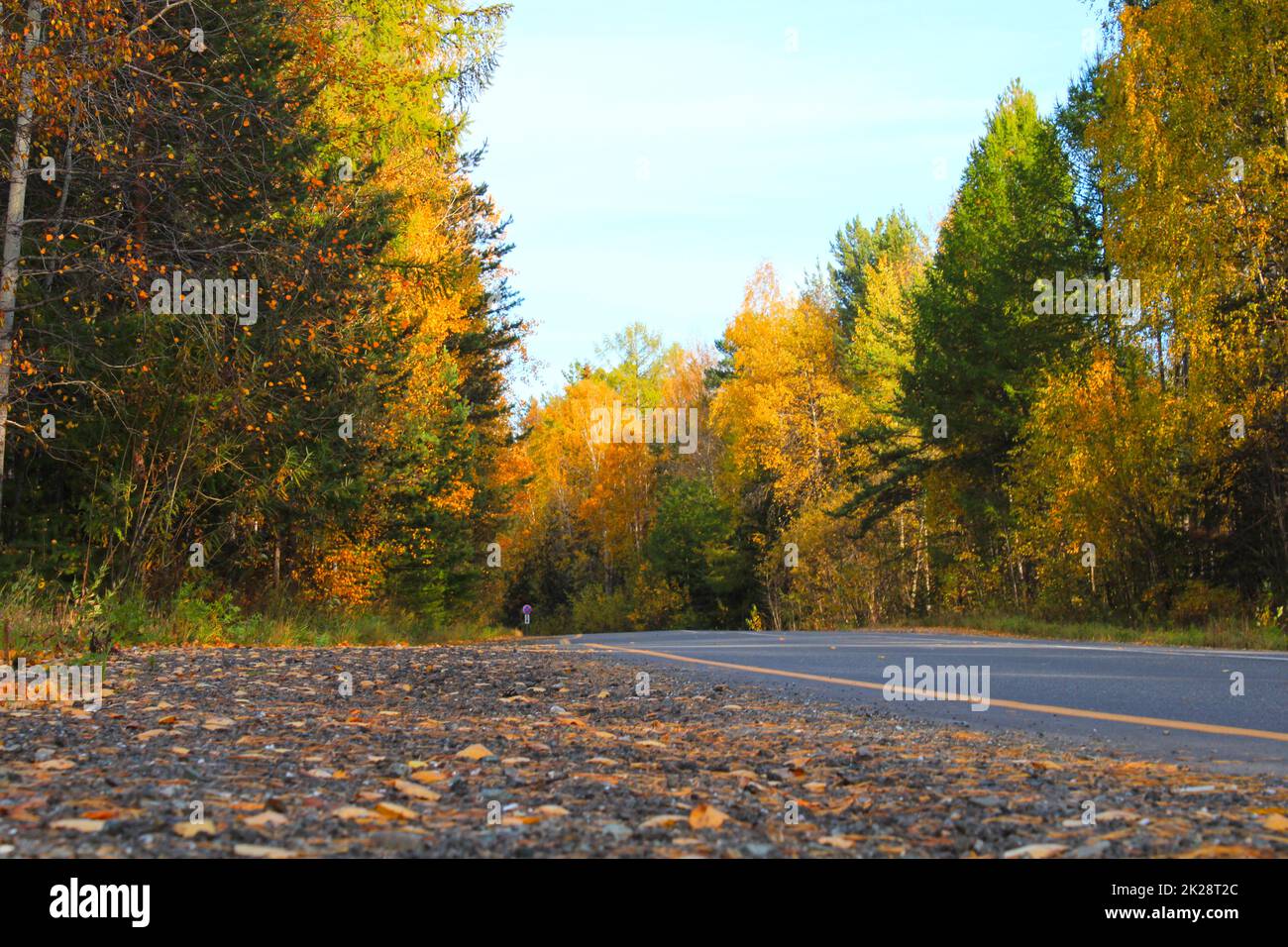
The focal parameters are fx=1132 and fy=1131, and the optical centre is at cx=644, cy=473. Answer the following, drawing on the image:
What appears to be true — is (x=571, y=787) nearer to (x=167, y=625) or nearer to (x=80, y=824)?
(x=80, y=824)

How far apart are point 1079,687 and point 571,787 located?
502 cm

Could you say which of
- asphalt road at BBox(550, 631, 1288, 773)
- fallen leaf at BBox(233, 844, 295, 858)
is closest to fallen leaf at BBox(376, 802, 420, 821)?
fallen leaf at BBox(233, 844, 295, 858)

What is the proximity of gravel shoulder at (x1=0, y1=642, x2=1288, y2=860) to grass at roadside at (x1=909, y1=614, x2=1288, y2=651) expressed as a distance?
9344 millimetres

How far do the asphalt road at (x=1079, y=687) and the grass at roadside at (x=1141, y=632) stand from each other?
102 inches

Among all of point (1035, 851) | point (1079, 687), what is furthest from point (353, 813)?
point (1079, 687)

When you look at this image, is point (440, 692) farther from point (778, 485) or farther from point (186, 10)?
point (778, 485)

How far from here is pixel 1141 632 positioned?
1647 cm

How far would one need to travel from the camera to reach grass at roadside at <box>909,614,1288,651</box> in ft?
45.6

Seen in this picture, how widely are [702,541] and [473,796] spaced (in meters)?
43.7

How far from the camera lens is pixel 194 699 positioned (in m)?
6.59

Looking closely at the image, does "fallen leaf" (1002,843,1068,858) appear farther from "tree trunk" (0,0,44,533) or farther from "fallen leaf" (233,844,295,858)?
"tree trunk" (0,0,44,533)

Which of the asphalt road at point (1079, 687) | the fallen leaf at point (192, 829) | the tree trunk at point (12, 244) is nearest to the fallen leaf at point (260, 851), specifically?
the fallen leaf at point (192, 829)

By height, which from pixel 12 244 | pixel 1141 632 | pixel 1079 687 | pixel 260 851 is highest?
pixel 12 244

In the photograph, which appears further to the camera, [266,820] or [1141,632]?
[1141,632]
